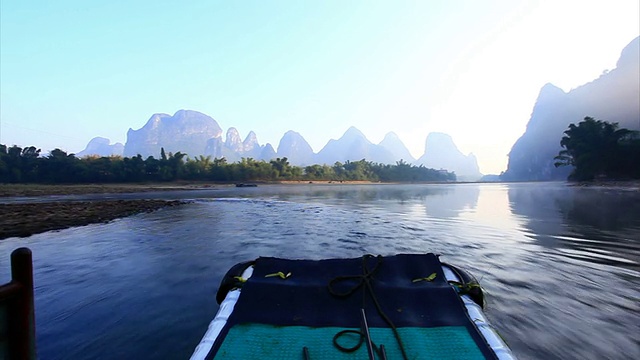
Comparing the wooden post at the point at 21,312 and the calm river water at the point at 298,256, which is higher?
the wooden post at the point at 21,312

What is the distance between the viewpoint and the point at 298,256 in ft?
23.2

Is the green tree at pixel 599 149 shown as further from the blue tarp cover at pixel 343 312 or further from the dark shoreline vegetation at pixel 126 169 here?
the dark shoreline vegetation at pixel 126 169

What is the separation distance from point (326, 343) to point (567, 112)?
200 meters

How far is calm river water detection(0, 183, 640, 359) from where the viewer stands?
332 centimetres

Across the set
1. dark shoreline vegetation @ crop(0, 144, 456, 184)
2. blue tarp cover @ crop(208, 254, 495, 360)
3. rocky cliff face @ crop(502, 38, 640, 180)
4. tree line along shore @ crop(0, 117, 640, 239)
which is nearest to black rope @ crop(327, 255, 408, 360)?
blue tarp cover @ crop(208, 254, 495, 360)

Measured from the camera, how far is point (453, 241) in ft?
27.8

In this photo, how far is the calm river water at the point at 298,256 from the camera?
131 inches

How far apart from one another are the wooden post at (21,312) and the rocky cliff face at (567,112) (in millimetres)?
152719

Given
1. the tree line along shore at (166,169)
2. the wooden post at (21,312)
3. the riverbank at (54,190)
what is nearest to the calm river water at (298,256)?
the wooden post at (21,312)

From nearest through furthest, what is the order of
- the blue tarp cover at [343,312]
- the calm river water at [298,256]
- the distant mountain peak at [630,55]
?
the blue tarp cover at [343,312], the calm river water at [298,256], the distant mountain peak at [630,55]

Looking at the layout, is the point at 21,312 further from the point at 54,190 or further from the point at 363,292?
the point at 54,190

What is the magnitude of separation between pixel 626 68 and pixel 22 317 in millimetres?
187856

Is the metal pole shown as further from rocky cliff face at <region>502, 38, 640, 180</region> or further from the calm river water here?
rocky cliff face at <region>502, 38, 640, 180</region>

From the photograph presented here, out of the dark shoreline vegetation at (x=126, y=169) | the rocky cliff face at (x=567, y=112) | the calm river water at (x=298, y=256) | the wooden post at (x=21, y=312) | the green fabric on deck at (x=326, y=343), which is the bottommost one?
the calm river water at (x=298, y=256)
